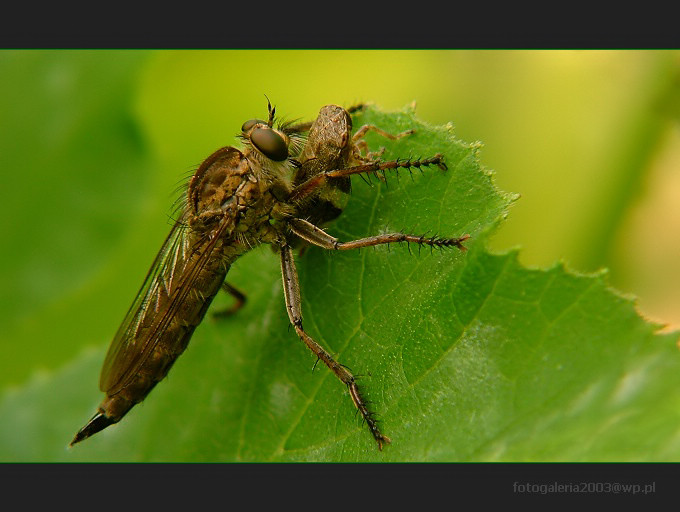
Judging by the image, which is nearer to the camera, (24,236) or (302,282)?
(302,282)

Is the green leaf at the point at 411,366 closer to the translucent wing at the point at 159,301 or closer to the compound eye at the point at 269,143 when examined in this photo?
the translucent wing at the point at 159,301

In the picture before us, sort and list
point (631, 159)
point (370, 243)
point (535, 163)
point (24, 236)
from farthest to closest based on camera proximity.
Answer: point (535, 163)
point (631, 159)
point (24, 236)
point (370, 243)

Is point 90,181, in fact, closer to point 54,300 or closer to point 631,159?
point 54,300

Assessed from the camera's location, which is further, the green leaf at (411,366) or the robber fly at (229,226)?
the robber fly at (229,226)

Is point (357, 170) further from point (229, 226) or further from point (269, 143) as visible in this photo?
point (229, 226)

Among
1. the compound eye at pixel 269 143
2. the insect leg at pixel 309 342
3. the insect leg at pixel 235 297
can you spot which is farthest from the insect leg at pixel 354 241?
the insect leg at pixel 235 297

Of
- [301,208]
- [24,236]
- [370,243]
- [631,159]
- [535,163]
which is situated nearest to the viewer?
[370,243]

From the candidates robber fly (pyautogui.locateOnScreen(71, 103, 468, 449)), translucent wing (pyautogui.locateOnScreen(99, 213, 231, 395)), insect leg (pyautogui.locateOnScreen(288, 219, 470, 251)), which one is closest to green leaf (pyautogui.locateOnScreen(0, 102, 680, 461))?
insect leg (pyautogui.locateOnScreen(288, 219, 470, 251))

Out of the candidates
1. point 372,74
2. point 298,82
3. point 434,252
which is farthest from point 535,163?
point 434,252
